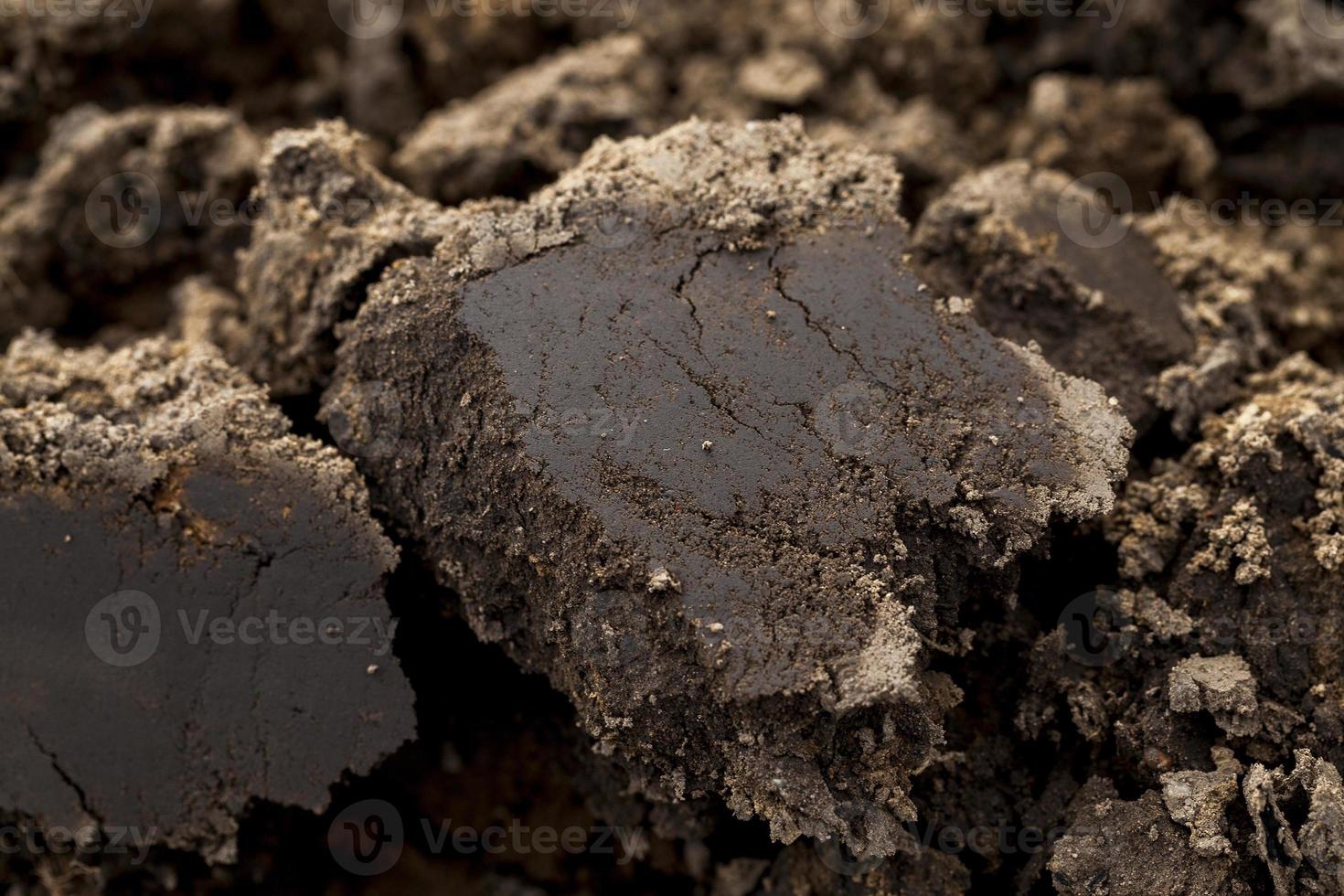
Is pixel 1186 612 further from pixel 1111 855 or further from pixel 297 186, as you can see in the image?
pixel 297 186

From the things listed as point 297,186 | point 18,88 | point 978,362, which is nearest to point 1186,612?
point 978,362

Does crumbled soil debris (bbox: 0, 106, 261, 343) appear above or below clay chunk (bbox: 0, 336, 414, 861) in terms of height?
above

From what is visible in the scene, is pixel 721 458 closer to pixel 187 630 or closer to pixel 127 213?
pixel 187 630

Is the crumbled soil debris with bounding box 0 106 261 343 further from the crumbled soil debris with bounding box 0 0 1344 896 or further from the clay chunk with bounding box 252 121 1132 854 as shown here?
the clay chunk with bounding box 252 121 1132 854

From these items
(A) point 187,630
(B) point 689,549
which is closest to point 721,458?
(B) point 689,549

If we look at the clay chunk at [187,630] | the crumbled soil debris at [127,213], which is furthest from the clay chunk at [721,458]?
the crumbled soil debris at [127,213]

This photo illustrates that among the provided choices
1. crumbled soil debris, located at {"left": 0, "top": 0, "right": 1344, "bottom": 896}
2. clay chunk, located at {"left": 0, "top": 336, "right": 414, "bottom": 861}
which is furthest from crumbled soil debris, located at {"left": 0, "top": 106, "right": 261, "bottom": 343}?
clay chunk, located at {"left": 0, "top": 336, "right": 414, "bottom": 861}

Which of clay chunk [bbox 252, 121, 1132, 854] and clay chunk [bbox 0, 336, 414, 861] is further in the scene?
clay chunk [bbox 0, 336, 414, 861]

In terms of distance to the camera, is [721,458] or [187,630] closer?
[721,458]
